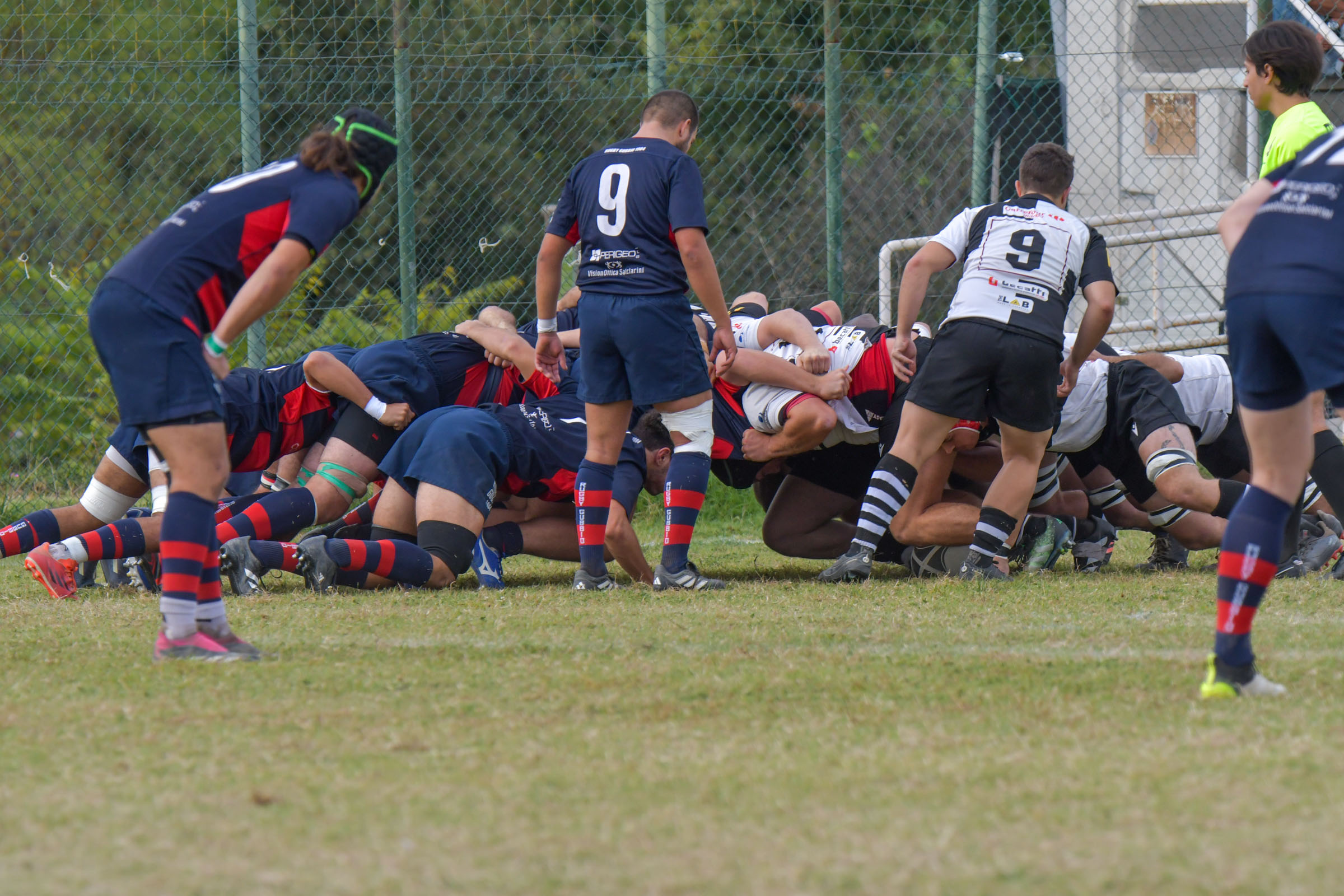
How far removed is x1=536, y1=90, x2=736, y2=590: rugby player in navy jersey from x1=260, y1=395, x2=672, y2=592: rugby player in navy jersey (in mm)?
202

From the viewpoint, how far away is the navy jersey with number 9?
5.20 metres

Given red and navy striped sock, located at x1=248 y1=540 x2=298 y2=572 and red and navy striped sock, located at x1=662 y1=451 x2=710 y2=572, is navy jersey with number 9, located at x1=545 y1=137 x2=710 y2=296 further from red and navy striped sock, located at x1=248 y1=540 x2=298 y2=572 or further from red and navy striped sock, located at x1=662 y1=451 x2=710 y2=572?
red and navy striped sock, located at x1=248 y1=540 x2=298 y2=572

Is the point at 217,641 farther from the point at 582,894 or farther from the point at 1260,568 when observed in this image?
the point at 1260,568

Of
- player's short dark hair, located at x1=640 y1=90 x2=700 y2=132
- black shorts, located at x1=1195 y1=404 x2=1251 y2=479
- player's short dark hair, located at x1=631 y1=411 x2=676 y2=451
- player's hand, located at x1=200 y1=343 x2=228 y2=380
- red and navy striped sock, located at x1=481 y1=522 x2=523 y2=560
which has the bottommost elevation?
red and navy striped sock, located at x1=481 y1=522 x2=523 y2=560

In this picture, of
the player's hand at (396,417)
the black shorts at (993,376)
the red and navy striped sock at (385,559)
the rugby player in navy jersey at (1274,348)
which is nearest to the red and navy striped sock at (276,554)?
the red and navy striped sock at (385,559)

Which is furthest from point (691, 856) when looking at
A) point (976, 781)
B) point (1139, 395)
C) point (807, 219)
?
point (807, 219)

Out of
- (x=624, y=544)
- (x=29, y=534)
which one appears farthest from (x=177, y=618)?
(x=29, y=534)

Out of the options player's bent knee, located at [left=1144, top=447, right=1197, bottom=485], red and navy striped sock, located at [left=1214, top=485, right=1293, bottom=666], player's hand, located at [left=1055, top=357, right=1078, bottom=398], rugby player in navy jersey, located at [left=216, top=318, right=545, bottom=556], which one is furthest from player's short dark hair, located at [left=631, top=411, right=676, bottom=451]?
red and navy striped sock, located at [left=1214, top=485, right=1293, bottom=666]

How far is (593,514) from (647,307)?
33.1 inches

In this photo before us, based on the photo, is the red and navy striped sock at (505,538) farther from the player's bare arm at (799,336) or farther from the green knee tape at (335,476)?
the player's bare arm at (799,336)

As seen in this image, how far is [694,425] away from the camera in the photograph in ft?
17.6

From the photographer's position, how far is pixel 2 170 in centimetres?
838

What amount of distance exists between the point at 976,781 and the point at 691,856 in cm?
64

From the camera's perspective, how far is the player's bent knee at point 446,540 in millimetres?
5289
